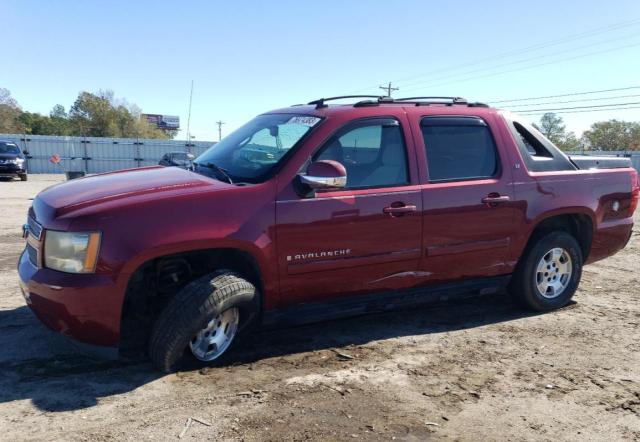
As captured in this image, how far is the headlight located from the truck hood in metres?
0.17

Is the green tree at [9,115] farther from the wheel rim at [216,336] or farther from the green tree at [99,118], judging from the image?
the wheel rim at [216,336]

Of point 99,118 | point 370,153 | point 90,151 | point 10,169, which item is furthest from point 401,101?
point 99,118

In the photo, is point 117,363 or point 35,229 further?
point 117,363

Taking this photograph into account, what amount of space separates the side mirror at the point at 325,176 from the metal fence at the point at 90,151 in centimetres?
2950

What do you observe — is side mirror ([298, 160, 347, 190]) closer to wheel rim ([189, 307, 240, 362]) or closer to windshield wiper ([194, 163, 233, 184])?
windshield wiper ([194, 163, 233, 184])

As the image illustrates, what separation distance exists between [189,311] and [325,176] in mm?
1271

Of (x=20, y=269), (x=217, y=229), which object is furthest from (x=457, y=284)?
(x=20, y=269)

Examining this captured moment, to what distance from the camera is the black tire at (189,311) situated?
3303 millimetres

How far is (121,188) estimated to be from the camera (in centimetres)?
356

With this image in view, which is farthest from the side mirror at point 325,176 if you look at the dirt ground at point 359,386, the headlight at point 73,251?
the headlight at point 73,251

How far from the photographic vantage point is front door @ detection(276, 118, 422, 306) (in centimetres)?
367

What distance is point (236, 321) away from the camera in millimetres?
3662

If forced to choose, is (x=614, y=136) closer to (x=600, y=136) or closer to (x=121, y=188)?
(x=600, y=136)

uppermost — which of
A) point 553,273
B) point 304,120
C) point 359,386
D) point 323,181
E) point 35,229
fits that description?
point 304,120
